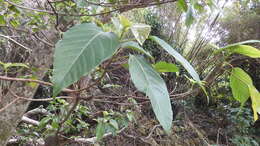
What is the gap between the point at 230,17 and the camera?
3.39 meters

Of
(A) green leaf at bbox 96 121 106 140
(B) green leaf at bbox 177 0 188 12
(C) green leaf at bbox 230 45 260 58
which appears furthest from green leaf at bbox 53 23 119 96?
(A) green leaf at bbox 96 121 106 140

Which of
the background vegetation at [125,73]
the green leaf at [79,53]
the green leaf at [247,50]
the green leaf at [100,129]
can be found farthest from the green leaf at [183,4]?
the green leaf at [100,129]

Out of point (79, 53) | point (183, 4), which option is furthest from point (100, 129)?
point (79, 53)

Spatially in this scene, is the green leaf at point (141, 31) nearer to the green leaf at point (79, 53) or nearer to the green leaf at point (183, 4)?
the green leaf at point (79, 53)

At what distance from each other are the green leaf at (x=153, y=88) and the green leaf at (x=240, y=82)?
0.61 ft

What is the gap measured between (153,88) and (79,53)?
11 centimetres

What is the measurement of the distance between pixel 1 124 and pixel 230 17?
3.62 meters

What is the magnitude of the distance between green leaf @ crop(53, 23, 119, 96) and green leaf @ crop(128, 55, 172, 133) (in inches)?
1.9

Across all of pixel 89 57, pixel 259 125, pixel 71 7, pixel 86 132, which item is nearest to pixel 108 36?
pixel 89 57

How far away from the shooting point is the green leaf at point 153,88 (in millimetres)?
240

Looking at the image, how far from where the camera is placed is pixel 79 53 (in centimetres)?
23

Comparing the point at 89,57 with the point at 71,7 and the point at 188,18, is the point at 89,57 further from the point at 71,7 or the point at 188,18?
the point at 71,7

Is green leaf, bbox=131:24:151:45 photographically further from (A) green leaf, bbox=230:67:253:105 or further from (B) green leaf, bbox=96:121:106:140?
(B) green leaf, bbox=96:121:106:140

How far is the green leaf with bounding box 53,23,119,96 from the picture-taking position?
21 centimetres
